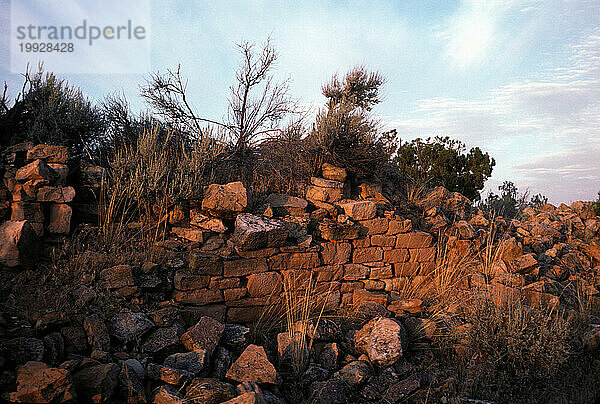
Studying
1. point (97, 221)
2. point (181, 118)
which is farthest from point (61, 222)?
point (181, 118)

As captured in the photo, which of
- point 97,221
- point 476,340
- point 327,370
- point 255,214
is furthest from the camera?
point 255,214

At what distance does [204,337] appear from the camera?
419cm

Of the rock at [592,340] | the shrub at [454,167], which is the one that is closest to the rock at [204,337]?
the rock at [592,340]

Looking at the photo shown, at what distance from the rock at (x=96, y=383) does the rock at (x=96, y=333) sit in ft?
2.03

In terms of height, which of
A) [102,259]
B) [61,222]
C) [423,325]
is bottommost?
[423,325]

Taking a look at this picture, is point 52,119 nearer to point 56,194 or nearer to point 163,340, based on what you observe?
point 56,194

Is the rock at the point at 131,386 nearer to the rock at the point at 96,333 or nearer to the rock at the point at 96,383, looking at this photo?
the rock at the point at 96,383

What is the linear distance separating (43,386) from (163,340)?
4.30ft

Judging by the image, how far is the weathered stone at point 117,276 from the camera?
473 cm

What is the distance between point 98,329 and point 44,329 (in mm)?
454

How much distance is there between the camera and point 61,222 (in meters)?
5.27

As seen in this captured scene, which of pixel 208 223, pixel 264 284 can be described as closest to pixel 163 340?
pixel 264 284

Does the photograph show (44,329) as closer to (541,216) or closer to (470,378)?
(470,378)

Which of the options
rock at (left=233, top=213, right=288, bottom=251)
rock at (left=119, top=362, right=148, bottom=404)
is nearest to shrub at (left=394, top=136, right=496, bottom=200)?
rock at (left=233, top=213, right=288, bottom=251)
